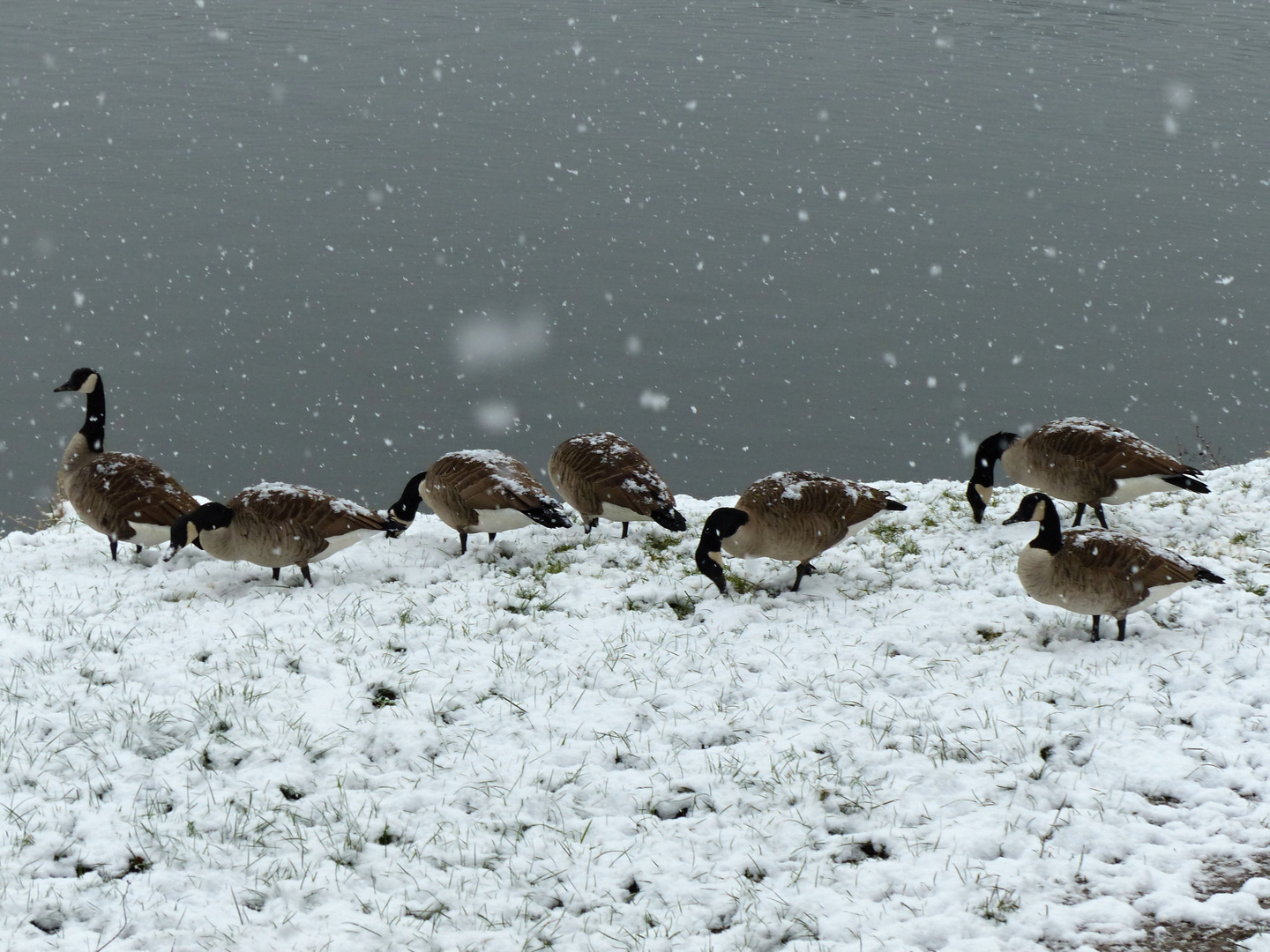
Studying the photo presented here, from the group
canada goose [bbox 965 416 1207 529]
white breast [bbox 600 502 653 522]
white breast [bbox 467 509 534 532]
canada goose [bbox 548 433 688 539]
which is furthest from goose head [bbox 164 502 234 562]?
canada goose [bbox 965 416 1207 529]

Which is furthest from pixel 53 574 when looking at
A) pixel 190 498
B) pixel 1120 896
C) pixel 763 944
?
pixel 1120 896

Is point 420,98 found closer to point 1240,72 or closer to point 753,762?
point 1240,72

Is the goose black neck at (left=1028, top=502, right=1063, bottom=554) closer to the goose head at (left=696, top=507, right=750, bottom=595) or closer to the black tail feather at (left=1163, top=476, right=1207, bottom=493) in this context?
the black tail feather at (left=1163, top=476, right=1207, bottom=493)

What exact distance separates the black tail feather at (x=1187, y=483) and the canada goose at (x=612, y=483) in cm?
499

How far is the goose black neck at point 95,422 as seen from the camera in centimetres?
1268

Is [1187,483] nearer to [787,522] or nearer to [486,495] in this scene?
[787,522]

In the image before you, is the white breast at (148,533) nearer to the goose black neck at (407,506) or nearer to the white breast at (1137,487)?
the goose black neck at (407,506)

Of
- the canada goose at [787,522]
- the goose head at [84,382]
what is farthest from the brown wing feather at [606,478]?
the goose head at [84,382]

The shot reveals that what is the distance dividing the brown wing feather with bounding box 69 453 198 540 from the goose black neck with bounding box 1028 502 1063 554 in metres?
8.77

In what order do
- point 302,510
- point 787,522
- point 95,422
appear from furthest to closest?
1. point 95,422
2. point 302,510
3. point 787,522

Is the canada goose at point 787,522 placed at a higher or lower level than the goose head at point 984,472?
lower

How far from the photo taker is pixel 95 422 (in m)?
12.9

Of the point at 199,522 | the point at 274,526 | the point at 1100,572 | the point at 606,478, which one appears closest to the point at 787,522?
the point at 606,478

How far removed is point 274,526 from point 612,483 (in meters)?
3.50
